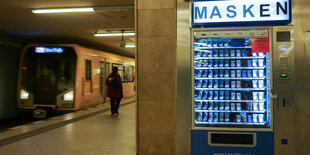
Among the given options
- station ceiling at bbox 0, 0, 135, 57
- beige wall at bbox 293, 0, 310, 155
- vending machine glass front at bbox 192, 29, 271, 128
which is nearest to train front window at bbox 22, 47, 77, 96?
station ceiling at bbox 0, 0, 135, 57

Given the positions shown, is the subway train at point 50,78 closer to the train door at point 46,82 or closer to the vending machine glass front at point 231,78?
the train door at point 46,82

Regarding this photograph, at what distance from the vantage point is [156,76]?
3.92 metres

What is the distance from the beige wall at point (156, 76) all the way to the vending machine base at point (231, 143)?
0.42 m

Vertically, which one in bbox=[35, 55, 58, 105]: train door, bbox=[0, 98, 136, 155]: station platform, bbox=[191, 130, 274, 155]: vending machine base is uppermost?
bbox=[35, 55, 58, 105]: train door

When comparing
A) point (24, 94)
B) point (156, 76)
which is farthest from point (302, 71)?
point (24, 94)

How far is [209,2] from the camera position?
3.67 meters

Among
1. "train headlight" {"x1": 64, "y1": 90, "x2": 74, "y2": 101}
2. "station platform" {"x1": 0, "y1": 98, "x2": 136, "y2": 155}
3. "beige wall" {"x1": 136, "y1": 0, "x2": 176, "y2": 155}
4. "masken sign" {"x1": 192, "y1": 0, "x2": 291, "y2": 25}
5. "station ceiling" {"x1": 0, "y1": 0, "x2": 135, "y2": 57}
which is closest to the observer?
"masken sign" {"x1": 192, "y1": 0, "x2": 291, "y2": 25}

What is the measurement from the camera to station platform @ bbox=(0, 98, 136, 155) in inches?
175

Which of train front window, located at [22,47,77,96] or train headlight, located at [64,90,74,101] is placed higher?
train front window, located at [22,47,77,96]

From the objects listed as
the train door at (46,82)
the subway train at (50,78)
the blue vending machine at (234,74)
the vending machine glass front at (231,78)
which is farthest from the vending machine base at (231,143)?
the train door at (46,82)

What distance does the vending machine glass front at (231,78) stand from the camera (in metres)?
3.62

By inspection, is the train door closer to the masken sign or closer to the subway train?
the subway train

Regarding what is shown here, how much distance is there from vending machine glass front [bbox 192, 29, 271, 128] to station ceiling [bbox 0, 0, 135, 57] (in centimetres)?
323

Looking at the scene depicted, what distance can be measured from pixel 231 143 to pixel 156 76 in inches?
60.5
